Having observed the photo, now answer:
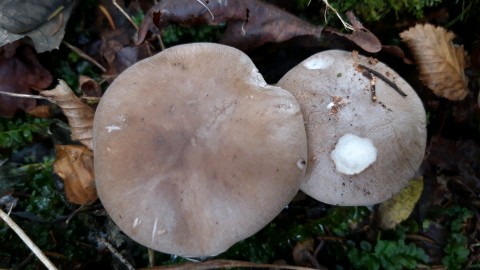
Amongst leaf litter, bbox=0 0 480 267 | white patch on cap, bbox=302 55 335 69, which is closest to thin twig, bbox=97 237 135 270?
leaf litter, bbox=0 0 480 267

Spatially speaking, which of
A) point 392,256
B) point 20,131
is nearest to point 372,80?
point 392,256

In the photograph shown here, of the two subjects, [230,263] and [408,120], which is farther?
[230,263]

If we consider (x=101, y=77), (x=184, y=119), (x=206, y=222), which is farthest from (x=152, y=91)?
(x=101, y=77)

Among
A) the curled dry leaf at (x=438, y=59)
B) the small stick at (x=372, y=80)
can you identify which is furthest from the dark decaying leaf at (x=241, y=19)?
the curled dry leaf at (x=438, y=59)

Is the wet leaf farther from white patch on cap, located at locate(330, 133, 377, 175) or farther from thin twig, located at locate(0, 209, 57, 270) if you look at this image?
thin twig, located at locate(0, 209, 57, 270)

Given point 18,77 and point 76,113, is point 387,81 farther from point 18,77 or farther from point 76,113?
point 18,77

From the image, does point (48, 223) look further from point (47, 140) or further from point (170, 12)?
point (170, 12)

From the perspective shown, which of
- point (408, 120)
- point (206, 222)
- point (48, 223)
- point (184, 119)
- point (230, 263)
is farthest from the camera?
point (48, 223)
